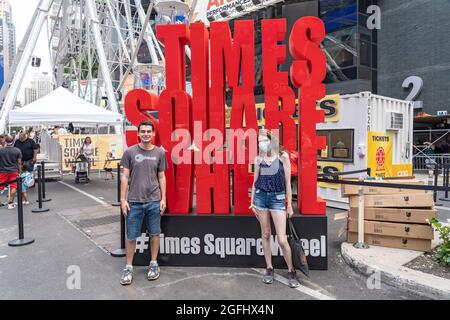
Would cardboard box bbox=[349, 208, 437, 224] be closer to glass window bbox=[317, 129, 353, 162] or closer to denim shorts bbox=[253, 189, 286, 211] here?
denim shorts bbox=[253, 189, 286, 211]

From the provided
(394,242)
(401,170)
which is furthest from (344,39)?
(394,242)

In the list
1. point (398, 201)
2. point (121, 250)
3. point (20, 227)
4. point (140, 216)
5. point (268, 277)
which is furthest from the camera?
point (20, 227)

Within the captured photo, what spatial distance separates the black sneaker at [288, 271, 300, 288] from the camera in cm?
395

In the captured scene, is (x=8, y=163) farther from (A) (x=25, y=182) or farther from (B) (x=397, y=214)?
(B) (x=397, y=214)

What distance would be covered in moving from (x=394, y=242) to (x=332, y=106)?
4.11 m

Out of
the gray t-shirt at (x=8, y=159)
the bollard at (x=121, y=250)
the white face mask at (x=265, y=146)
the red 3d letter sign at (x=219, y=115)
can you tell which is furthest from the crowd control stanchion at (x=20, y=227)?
the white face mask at (x=265, y=146)

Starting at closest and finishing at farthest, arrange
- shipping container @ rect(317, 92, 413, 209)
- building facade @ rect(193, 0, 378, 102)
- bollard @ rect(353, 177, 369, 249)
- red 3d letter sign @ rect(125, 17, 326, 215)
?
red 3d letter sign @ rect(125, 17, 326, 215) < bollard @ rect(353, 177, 369, 249) < shipping container @ rect(317, 92, 413, 209) < building facade @ rect(193, 0, 378, 102)

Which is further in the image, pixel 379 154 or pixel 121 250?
pixel 379 154

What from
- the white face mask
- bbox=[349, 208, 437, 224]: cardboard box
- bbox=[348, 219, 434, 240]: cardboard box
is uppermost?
the white face mask

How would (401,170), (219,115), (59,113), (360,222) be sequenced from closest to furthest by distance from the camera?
(219,115), (360,222), (401,170), (59,113)

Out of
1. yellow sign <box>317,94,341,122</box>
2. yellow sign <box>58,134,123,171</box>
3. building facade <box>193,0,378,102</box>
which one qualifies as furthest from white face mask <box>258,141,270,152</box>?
building facade <box>193,0,378,102</box>

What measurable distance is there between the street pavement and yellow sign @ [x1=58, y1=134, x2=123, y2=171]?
10.4 meters

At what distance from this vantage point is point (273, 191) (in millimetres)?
3920

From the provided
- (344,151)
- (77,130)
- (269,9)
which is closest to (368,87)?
(269,9)
